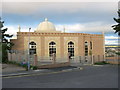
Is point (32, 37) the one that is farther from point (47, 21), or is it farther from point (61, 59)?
point (61, 59)

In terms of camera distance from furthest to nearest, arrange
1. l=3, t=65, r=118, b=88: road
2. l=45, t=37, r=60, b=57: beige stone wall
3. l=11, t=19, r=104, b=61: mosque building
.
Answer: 1. l=45, t=37, r=60, b=57: beige stone wall
2. l=11, t=19, r=104, b=61: mosque building
3. l=3, t=65, r=118, b=88: road

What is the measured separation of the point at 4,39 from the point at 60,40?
1274 cm

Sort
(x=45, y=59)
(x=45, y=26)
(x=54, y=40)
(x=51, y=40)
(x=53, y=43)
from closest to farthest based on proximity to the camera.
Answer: (x=45, y=59) < (x=51, y=40) < (x=54, y=40) < (x=53, y=43) < (x=45, y=26)

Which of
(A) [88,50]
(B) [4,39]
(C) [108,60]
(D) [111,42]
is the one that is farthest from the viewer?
(D) [111,42]

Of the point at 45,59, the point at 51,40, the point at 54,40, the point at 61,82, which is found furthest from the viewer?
the point at 54,40

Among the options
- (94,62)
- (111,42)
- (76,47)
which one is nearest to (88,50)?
(76,47)

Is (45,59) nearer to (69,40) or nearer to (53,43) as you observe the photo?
(53,43)

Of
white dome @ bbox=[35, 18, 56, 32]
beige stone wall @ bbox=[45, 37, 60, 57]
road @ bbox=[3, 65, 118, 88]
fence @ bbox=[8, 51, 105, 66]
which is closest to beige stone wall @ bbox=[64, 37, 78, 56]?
beige stone wall @ bbox=[45, 37, 60, 57]

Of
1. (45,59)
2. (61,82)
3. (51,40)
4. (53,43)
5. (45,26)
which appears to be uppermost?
(45,26)

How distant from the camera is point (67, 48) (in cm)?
4475

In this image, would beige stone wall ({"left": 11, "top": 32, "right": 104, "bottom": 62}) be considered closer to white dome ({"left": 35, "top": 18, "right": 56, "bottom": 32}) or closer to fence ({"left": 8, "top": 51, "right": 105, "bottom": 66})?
white dome ({"left": 35, "top": 18, "right": 56, "bottom": 32})

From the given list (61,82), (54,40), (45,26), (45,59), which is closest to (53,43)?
(54,40)

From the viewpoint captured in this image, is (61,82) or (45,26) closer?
(61,82)

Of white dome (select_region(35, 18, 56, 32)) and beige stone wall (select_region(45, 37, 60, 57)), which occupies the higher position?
white dome (select_region(35, 18, 56, 32))
